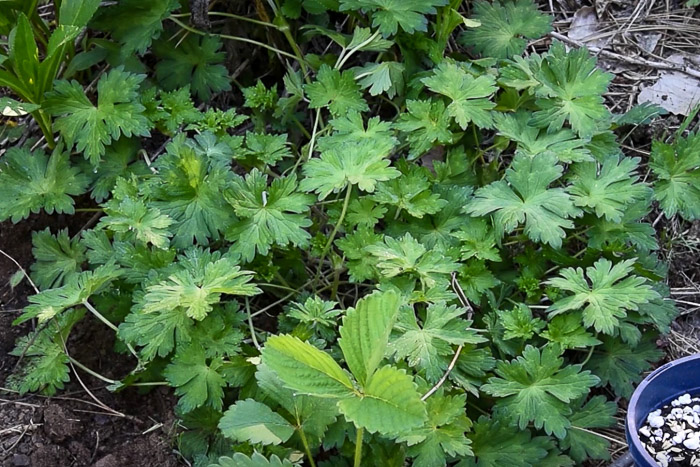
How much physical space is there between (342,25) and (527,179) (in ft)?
2.96

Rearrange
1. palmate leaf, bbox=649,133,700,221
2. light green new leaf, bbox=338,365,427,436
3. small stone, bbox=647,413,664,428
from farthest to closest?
palmate leaf, bbox=649,133,700,221 < small stone, bbox=647,413,664,428 < light green new leaf, bbox=338,365,427,436

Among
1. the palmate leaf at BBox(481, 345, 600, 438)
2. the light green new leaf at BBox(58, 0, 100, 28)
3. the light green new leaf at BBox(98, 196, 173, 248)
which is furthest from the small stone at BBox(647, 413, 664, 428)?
the light green new leaf at BBox(58, 0, 100, 28)

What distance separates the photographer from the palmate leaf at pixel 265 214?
6.35 ft

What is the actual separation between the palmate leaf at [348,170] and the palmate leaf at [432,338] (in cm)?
35

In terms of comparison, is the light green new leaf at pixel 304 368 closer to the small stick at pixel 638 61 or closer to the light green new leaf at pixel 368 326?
the light green new leaf at pixel 368 326

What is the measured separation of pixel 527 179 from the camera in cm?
201

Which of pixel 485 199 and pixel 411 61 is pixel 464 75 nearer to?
pixel 411 61

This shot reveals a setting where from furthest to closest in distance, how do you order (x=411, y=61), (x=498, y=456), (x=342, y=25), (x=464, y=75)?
(x=342, y=25)
(x=411, y=61)
(x=464, y=75)
(x=498, y=456)

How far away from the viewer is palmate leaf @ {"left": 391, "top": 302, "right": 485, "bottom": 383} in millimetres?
1792

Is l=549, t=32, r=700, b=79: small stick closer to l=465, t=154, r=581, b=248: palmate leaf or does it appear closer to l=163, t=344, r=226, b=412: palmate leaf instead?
l=465, t=154, r=581, b=248: palmate leaf

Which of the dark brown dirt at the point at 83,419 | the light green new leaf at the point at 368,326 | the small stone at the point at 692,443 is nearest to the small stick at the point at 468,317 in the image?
the light green new leaf at the point at 368,326

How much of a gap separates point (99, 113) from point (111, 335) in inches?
25.2

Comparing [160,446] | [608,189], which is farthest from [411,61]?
[160,446]

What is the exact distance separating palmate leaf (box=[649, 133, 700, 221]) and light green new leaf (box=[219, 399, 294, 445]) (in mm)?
1198
